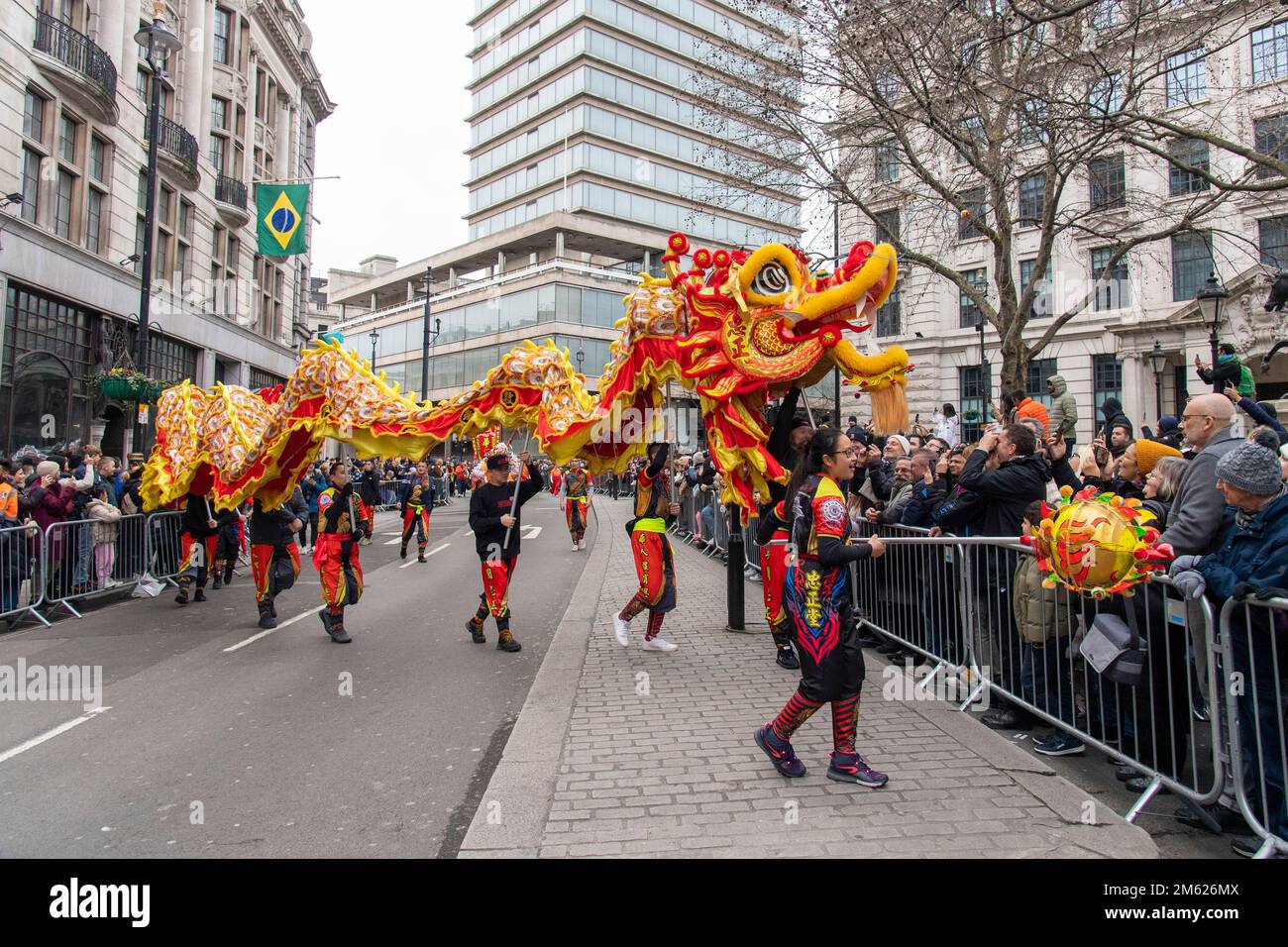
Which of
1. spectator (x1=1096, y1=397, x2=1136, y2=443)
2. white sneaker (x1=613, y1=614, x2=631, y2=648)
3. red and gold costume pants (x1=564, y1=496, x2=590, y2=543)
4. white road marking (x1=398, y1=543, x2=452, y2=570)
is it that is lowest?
white sneaker (x1=613, y1=614, x2=631, y2=648)

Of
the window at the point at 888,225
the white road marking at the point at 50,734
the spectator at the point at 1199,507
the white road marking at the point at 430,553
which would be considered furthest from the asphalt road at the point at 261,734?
the window at the point at 888,225

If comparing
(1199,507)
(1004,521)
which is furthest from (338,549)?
(1199,507)

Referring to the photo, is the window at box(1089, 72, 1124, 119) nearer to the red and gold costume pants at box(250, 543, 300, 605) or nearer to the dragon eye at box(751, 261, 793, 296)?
the dragon eye at box(751, 261, 793, 296)

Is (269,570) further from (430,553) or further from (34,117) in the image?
(34,117)

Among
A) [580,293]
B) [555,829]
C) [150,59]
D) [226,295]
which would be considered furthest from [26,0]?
[580,293]

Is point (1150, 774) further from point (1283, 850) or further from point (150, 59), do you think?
point (150, 59)

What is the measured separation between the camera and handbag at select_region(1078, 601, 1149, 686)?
3.63 meters

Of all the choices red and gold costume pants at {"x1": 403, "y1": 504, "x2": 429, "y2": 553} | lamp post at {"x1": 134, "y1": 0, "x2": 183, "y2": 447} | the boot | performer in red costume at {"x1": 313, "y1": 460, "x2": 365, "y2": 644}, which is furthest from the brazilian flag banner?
the boot

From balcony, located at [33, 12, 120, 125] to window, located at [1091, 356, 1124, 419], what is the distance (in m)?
30.5

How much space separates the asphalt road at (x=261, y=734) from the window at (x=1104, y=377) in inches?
1001

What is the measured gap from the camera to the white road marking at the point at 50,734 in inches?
193

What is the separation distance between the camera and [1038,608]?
457 centimetres

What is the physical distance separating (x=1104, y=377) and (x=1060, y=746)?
27.5 meters

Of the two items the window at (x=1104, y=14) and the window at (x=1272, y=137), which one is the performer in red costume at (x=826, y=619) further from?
the window at (x=1272, y=137)
